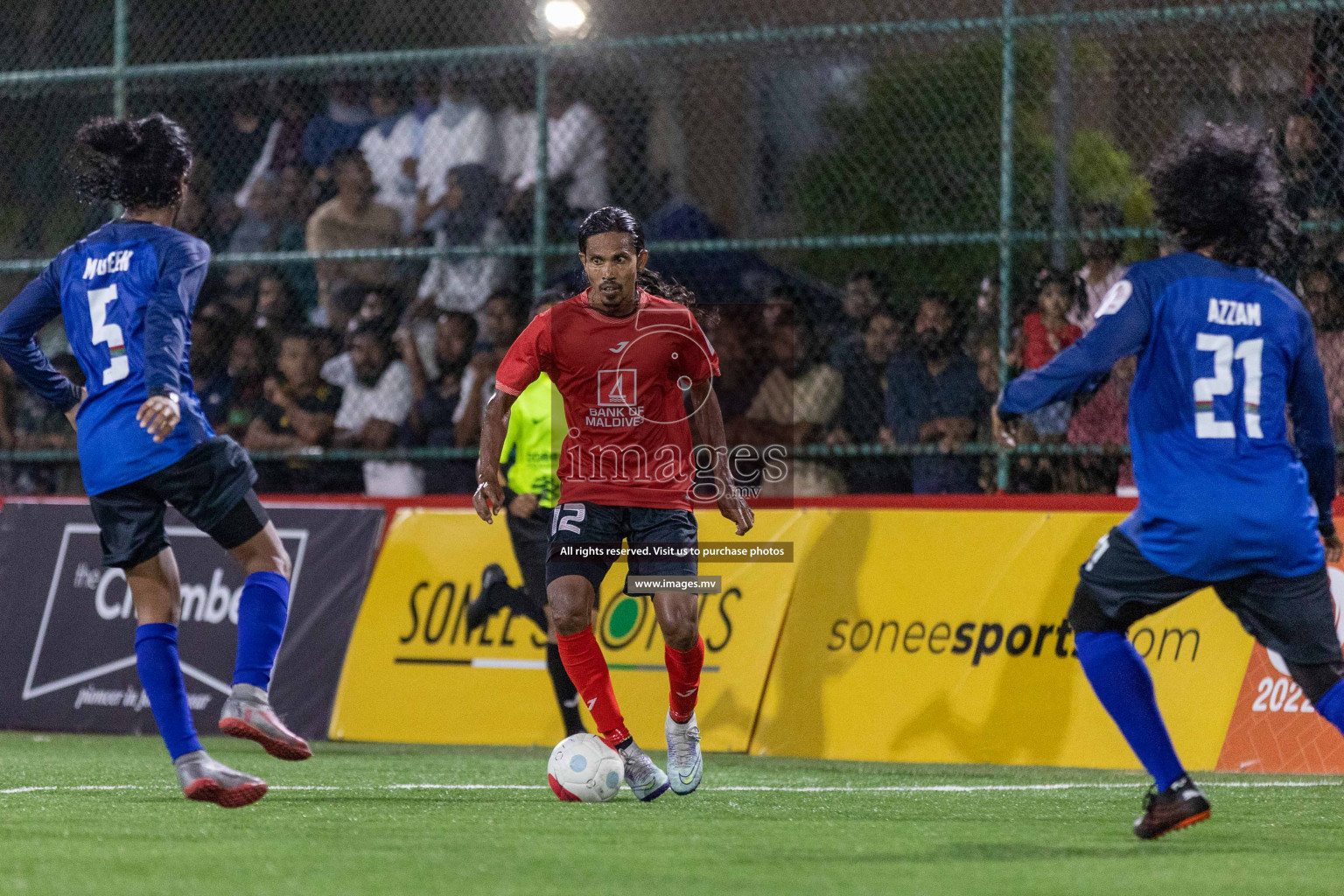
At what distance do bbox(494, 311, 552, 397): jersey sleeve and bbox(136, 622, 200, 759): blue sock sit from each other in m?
1.40

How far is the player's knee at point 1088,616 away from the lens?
5312 mm

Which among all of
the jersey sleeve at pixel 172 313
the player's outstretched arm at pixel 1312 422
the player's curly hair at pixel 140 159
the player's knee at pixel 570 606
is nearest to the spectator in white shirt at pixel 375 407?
the player's knee at pixel 570 606

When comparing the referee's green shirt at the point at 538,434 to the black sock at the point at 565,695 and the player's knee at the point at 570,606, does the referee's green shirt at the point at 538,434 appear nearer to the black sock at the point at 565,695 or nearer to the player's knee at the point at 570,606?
the black sock at the point at 565,695

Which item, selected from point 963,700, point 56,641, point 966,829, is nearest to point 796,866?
point 966,829

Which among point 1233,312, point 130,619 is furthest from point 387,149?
point 1233,312

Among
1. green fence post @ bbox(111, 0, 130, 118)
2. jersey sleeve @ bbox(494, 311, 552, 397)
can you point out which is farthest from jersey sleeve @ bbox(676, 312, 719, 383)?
green fence post @ bbox(111, 0, 130, 118)

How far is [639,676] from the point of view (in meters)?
9.53

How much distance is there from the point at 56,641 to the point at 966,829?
6656 mm

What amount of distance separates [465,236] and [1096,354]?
22.5ft

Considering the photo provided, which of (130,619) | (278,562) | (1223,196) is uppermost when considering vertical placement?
(1223,196)

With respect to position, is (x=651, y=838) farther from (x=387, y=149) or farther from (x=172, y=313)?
(x=387, y=149)

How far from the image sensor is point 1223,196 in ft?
17.3

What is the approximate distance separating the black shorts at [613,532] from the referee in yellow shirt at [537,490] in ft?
6.35

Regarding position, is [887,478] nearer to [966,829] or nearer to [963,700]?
[963,700]
